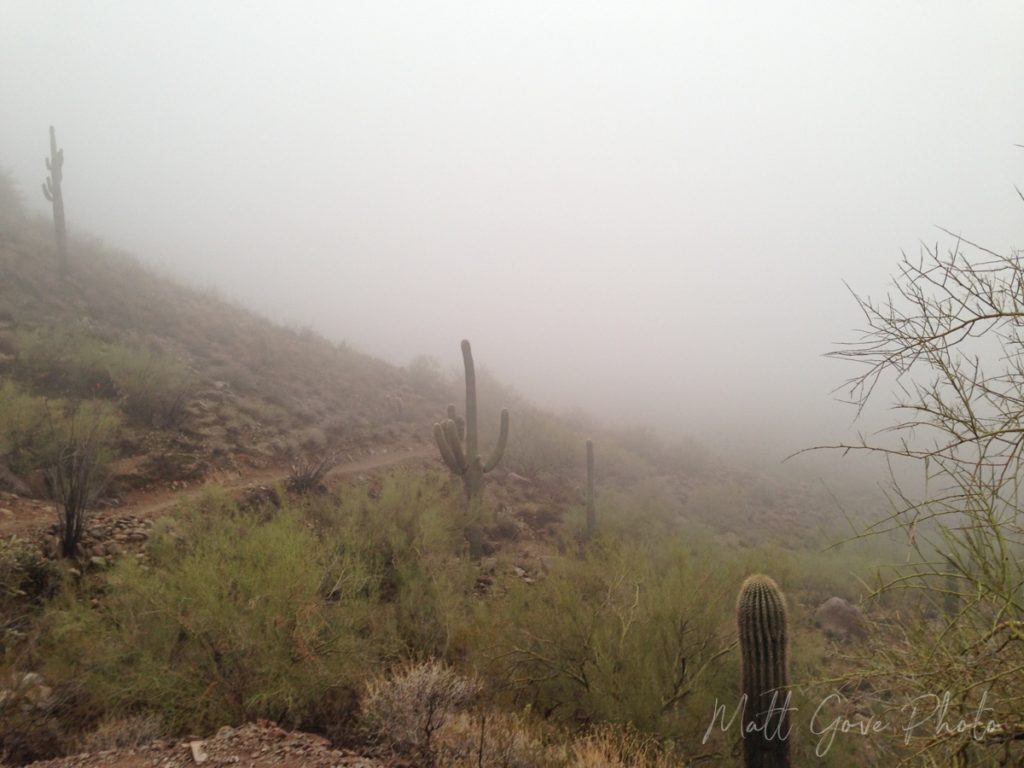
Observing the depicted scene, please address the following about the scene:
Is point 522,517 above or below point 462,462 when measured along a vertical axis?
below

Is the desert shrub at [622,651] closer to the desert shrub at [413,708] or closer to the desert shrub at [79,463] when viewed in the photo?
the desert shrub at [413,708]

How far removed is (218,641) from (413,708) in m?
2.01

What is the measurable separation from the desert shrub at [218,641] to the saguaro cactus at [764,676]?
380 cm

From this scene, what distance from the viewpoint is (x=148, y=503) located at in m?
10.5

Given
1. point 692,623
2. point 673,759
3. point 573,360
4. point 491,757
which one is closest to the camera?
point 491,757

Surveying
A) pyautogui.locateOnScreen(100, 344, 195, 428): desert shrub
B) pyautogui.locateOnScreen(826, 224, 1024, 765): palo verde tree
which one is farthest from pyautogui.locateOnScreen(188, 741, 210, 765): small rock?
pyautogui.locateOnScreen(100, 344, 195, 428): desert shrub

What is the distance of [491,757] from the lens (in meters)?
4.46

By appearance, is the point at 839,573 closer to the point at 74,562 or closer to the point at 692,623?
the point at 692,623

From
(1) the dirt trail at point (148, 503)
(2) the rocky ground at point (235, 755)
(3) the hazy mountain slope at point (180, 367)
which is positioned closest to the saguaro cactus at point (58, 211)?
(3) the hazy mountain slope at point (180, 367)

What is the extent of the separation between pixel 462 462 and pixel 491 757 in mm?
9112

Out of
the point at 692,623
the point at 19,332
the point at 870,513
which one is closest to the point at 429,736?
the point at 692,623

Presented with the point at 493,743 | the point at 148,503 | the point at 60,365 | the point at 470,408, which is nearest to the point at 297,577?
the point at 493,743

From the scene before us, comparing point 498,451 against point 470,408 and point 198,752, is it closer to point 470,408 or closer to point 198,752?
point 470,408

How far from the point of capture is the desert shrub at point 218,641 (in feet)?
16.5
